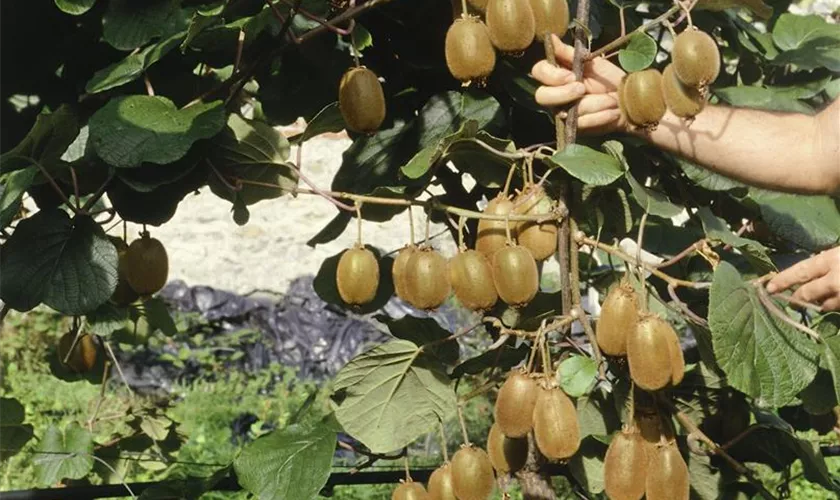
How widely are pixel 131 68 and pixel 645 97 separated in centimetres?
48

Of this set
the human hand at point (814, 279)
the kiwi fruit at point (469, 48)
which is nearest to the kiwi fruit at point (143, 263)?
the kiwi fruit at point (469, 48)

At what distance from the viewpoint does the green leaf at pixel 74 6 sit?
3.31 feet

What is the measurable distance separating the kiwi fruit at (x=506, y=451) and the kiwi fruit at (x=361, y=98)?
0.31 metres

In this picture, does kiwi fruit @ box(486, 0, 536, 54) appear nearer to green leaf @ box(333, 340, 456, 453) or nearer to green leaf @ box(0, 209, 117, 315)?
green leaf @ box(333, 340, 456, 453)

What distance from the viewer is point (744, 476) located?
1143mm

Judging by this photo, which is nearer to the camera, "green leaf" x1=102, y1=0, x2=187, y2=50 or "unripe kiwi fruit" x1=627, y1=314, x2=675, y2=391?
"unripe kiwi fruit" x1=627, y1=314, x2=675, y2=391

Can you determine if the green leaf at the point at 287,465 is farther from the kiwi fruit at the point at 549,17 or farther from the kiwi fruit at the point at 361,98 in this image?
the kiwi fruit at the point at 549,17

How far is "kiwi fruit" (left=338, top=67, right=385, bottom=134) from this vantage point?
3.12ft

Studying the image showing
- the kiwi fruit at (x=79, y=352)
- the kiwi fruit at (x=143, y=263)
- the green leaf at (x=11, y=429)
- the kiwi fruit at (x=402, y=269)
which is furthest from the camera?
the kiwi fruit at (x=79, y=352)

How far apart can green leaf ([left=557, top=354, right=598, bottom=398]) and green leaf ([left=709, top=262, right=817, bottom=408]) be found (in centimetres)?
10

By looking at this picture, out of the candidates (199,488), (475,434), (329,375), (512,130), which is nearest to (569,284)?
(512,130)

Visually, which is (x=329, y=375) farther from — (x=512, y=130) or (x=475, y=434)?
(x=512, y=130)

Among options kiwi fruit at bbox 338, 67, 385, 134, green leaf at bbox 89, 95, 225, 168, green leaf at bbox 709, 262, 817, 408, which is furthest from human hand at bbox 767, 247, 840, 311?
green leaf at bbox 89, 95, 225, 168

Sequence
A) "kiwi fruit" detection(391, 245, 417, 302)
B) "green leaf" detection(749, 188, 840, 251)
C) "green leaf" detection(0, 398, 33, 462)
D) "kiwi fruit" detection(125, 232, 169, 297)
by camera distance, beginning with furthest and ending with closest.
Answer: "green leaf" detection(0, 398, 33, 462) < "green leaf" detection(749, 188, 840, 251) < "kiwi fruit" detection(125, 232, 169, 297) < "kiwi fruit" detection(391, 245, 417, 302)
